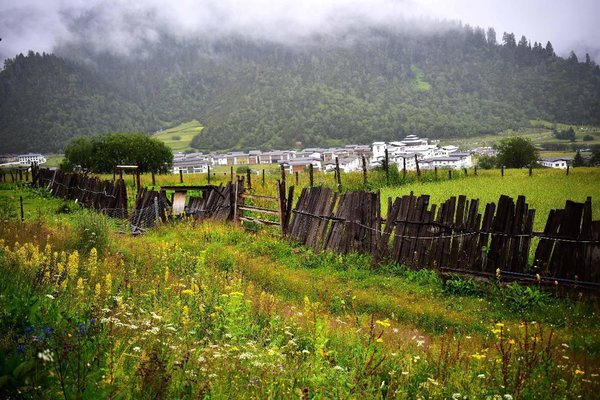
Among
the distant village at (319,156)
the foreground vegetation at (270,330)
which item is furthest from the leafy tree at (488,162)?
the foreground vegetation at (270,330)

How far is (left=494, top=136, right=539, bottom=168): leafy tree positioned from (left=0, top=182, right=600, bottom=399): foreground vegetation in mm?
58736

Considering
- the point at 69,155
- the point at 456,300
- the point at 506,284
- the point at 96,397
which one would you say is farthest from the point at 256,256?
the point at 69,155

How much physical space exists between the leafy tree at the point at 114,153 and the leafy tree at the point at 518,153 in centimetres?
5254

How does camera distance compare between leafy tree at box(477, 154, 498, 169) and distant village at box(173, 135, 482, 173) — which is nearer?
leafy tree at box(477, 154, 498, 169)

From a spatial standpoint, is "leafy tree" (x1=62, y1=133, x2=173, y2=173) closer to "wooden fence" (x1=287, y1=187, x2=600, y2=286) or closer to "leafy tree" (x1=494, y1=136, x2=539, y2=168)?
"leafy tree" (x1=494, y1=136, x2=539, y2=168)

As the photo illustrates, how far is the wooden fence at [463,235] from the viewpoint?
7.92m

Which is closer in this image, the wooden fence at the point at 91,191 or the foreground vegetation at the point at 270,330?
the foreground vegetation at the point at 270,330

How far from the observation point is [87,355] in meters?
3.41

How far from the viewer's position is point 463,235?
923cm

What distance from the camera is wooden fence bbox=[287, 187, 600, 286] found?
7.92m

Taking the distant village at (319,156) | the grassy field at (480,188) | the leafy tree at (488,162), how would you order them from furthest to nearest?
the distant village at (319,156), the leafy tree at (488,162), the grassy field at (480,188)

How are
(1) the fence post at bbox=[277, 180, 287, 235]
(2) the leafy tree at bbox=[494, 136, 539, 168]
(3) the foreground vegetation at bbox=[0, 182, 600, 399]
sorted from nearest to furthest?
(3) the foreground vegetation at bbox=[0, 182, 600, 399], (1) the fence post at bbox=[277, 180, 287, 235], (2) the leafy tree at bbox=[494, 136, 539, 168]

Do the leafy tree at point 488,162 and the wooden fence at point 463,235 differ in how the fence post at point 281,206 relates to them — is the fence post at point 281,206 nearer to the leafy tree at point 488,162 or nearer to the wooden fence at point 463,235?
the wooden fence at point 463,235

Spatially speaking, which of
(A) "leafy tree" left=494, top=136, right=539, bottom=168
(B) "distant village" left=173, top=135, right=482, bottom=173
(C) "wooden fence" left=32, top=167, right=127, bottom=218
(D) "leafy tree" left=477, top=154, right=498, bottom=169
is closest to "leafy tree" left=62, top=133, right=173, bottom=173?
(C) "wooden fence" left=32, top=167, right=127, bottom=218
